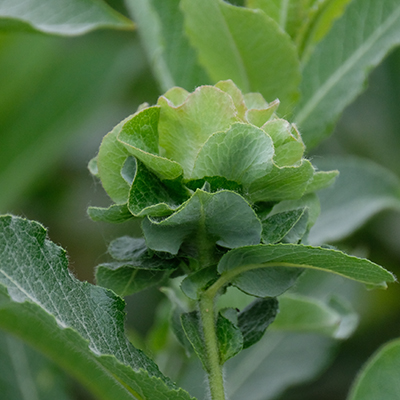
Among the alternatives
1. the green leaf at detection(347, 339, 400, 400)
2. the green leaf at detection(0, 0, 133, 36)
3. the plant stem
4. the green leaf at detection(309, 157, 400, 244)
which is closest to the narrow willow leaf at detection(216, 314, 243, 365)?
the plant stem

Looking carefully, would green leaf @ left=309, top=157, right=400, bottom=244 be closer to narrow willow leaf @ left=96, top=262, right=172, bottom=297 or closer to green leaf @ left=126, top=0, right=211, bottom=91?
green leaf @ left=126, top=0, right=211, bottom=91

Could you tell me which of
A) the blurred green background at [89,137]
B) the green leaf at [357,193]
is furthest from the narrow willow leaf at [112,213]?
the blurred green background at [89,137]

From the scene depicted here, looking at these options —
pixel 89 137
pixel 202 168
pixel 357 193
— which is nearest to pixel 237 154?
pixel 202 168

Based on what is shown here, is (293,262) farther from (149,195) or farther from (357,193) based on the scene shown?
(357,193)

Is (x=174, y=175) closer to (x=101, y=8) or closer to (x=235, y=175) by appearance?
(x=235, y=175)

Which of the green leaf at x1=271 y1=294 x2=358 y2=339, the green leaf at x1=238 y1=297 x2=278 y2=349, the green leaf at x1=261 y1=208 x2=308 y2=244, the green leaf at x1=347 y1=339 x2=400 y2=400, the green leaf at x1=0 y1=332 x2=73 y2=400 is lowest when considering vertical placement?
the green leaf at x1=0 y1=332 x2=73 y2=400

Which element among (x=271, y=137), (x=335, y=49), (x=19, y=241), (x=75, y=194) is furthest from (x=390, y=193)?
(x=75, y=194)
